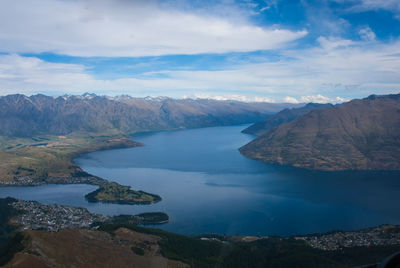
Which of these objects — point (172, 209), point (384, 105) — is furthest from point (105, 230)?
point (384, 105)

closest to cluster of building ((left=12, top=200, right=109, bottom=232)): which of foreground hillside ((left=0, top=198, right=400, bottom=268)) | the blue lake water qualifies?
foreground hillside ((left=0, top=198, right=400, bottom=268))

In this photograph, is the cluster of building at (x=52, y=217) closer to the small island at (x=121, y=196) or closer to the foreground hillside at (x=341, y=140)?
the small island at (x=121, y=196)

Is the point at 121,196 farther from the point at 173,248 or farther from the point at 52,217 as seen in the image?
the point at 173,248

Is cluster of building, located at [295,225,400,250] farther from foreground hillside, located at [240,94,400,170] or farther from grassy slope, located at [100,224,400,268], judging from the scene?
foreground hillside, located at [240,94,400,170]

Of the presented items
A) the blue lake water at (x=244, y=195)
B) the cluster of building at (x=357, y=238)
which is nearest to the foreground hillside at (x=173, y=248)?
the cluster of building at (x=357, y=238)

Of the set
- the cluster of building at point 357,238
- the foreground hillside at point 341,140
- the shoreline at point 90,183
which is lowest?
the shoreline at point 90,183

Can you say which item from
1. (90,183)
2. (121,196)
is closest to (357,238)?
(121,196)
